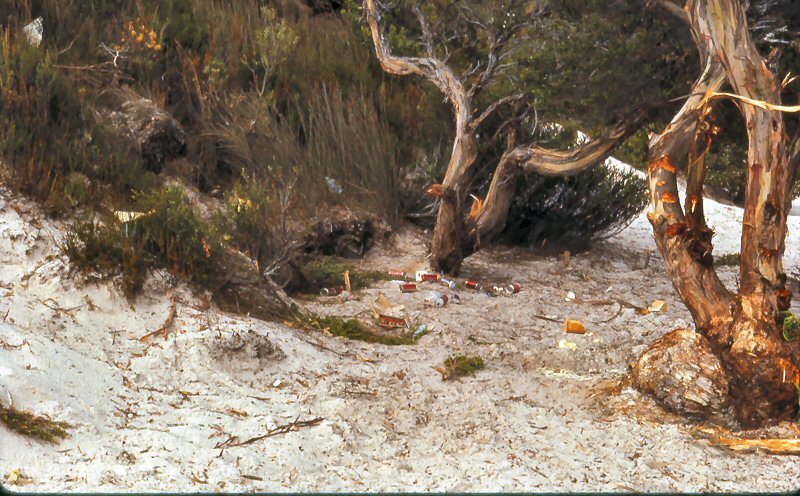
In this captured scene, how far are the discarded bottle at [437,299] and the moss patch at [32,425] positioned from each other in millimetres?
2827

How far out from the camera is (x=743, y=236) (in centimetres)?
491

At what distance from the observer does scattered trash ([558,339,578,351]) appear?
561cm

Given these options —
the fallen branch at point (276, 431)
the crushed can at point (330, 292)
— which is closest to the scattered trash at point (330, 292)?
the crushed can at point (330, 292)

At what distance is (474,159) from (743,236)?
274 cm

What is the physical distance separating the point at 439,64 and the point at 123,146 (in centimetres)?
249

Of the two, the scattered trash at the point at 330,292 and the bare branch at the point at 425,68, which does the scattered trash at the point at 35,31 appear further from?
the scattered trash at the point at 330,292

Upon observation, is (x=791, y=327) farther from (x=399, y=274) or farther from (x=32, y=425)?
(x=32, y=425)

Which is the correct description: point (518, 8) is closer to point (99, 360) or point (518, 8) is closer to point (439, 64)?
point (439, 64)

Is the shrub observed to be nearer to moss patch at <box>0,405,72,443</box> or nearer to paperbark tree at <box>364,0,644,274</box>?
paperbark tree at <box>364,0,644,274</box>

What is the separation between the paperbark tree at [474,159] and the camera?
7109mm

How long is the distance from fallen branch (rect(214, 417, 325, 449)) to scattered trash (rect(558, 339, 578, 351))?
1.77 metres

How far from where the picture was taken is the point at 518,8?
7566 millimetres

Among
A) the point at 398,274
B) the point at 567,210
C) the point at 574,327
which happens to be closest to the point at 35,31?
the point at 398,274

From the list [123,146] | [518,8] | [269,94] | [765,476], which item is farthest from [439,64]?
[765,476]
